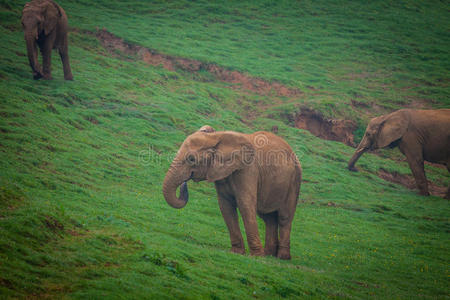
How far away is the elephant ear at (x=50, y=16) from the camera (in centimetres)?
3172

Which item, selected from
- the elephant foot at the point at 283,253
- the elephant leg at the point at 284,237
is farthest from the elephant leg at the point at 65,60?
the elephant foot at the point at 283,253

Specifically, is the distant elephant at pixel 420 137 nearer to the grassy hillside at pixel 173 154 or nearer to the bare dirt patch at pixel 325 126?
the grassy hillside at pixel 173 154

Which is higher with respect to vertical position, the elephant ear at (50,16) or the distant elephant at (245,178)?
the elephant ear at (50,16)

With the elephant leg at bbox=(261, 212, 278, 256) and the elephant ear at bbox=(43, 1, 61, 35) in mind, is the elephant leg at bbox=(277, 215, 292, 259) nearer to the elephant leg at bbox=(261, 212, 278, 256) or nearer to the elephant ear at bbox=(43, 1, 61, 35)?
the elephant leg at bbox=(261, 212, 278, 256)

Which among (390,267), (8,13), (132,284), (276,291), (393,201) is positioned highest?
(8,13)

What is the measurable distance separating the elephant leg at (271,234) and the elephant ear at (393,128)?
734 inches

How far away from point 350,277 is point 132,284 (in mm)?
10084

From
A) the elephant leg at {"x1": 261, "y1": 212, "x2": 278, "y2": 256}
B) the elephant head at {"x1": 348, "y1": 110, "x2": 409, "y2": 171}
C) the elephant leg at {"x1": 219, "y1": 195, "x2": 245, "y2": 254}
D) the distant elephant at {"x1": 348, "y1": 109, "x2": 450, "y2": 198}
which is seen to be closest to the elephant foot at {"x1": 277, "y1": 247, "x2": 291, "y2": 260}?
the elephant leg at {"x1": 261, "y1": 212, "x2": 278, "y2": 256}

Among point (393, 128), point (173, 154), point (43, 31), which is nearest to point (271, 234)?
point (173, 154)

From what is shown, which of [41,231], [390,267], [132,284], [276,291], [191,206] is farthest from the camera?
[191,206]

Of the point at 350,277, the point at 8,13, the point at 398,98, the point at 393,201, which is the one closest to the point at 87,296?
the point at 350,277

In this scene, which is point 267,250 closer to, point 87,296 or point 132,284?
point 132,284

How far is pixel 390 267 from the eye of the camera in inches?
784

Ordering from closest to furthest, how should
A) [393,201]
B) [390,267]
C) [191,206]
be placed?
[390,267] → [191,206] → [393,201]
